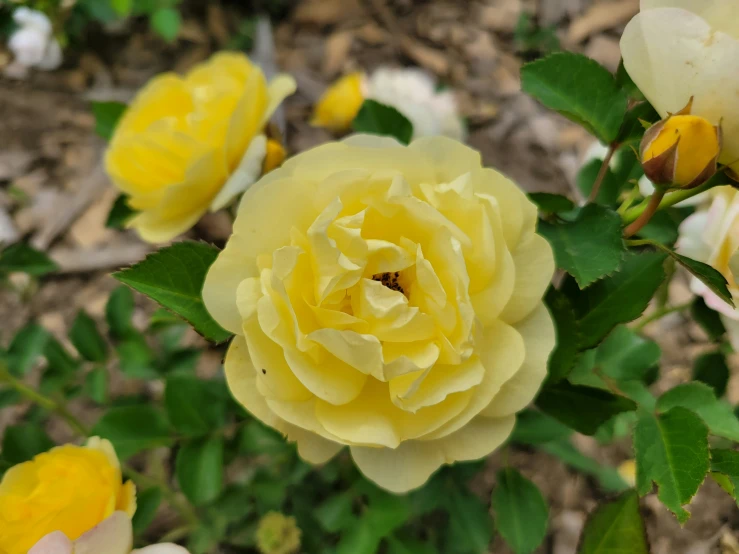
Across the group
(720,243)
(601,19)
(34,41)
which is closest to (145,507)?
(720,243)

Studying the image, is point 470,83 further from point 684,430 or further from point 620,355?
point 684,430

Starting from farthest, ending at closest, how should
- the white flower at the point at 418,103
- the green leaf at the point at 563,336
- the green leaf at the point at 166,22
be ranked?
the green leaf at the point at 166,22 < the white flower at the point at 418,103 < the green leaf at the point at 563,336

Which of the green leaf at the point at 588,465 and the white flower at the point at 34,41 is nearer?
the green leaf at the point at 588,465

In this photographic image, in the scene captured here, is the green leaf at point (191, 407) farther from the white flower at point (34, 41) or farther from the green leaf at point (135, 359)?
the white flower at point (34, 41)

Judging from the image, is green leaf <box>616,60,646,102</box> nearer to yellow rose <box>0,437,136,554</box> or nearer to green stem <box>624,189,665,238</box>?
green stem <box>624,189,665,238</box>

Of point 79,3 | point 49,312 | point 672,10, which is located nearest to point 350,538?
point 672,10

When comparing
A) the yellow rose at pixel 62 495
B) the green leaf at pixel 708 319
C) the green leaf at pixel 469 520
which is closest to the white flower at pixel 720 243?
the green leaf at pixel 708 319
